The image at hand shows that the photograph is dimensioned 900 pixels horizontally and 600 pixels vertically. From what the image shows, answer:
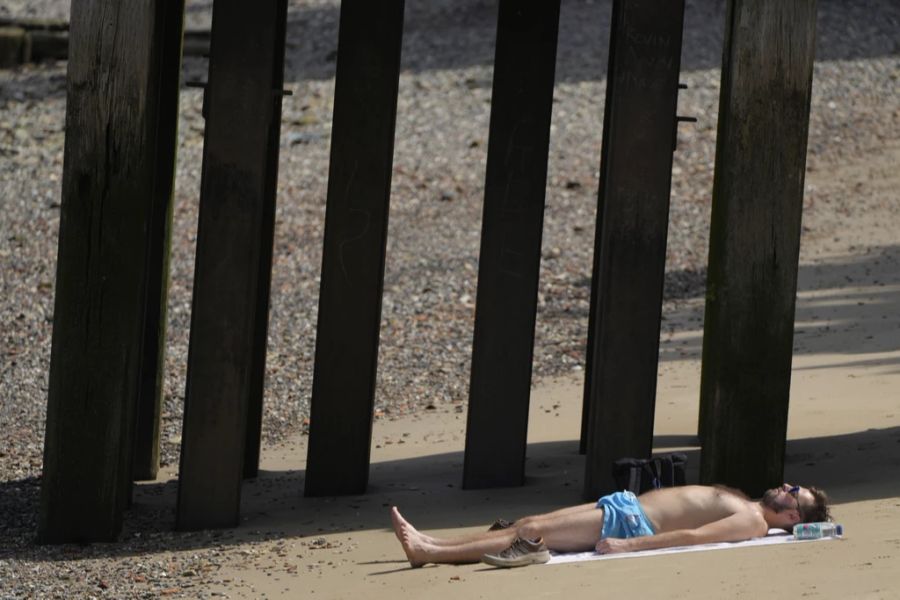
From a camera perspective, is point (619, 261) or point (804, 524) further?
point (619, 261)

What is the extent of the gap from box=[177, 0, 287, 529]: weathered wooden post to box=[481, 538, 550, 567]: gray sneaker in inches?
62.3

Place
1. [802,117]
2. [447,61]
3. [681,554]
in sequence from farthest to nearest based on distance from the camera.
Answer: [447,61], [802,117], [681,554]

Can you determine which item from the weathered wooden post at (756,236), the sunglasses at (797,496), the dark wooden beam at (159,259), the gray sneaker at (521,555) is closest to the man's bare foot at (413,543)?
the gray sneaker at (521,555)

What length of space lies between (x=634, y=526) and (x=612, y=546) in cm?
16

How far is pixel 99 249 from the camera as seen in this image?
675 centimetres

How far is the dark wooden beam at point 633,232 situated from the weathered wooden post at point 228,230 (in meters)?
1.62

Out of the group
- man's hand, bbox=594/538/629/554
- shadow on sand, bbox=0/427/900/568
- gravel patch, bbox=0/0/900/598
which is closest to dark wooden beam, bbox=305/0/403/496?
shadow on sand, bbox=0/427/900/568

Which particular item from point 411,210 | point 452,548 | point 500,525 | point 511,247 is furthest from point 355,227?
point 411,210

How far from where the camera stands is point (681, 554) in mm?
6031

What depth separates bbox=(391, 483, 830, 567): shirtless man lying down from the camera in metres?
6.17

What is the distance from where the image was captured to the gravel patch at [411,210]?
7.82m

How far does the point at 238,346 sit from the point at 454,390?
4.05m

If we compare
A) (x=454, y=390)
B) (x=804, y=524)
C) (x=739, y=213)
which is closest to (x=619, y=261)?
(x=739, y=213)

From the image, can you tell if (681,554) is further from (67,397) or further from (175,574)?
(67,397)
